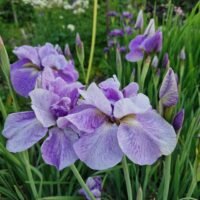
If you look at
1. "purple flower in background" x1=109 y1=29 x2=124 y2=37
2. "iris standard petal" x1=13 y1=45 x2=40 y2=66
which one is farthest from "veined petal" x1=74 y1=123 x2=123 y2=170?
"purple flower in background" x1=109 y1=29 x2=124 y2=37

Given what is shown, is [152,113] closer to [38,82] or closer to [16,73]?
[38,82]

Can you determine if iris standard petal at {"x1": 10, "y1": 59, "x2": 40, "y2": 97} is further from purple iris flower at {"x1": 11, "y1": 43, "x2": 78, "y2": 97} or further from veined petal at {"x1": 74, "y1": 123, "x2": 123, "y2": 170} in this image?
veined petal at {"x1": 74, "y1": 123, "x2": 123, "y2": 170}

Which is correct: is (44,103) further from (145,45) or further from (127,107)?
(145,45)

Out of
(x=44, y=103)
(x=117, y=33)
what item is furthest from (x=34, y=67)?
(x=117, y=33)

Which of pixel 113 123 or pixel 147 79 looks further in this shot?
pixel 147 79

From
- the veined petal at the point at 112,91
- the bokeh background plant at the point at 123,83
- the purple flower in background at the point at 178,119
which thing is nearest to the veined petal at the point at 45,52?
the bokeh background plant at the point at 123,83

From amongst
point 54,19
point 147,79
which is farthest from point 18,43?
point 147,79
